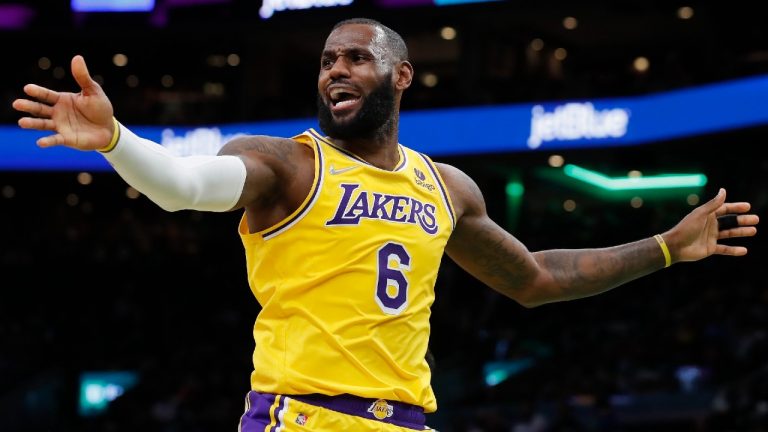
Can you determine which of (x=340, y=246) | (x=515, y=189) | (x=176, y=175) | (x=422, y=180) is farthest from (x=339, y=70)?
(x=515, y=189)

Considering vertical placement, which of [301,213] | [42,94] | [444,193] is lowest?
[301,213]

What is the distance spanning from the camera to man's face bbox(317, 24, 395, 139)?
4684mm

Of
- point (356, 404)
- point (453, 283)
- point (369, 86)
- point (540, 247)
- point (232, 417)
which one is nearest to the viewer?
point (356, 404)

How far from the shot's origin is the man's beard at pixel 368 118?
15.4ft

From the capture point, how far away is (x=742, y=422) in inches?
512

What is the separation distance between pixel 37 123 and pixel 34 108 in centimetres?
7

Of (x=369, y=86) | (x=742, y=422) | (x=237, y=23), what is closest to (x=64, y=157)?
(x=237, y=23)

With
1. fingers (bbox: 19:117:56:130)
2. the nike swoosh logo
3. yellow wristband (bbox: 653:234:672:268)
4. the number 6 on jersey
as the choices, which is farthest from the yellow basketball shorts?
yellow wristband (bbox: 653:234:672:268)

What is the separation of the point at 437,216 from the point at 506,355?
15.4 meters

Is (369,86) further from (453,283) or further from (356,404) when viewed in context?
(453,283)

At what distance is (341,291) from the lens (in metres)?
4.44

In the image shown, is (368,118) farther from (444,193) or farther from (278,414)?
(278,414)

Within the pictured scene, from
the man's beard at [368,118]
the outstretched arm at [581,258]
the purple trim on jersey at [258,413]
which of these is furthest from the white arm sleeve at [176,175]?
the outstretched arm at [581,258]

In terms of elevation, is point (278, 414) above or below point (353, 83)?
below
